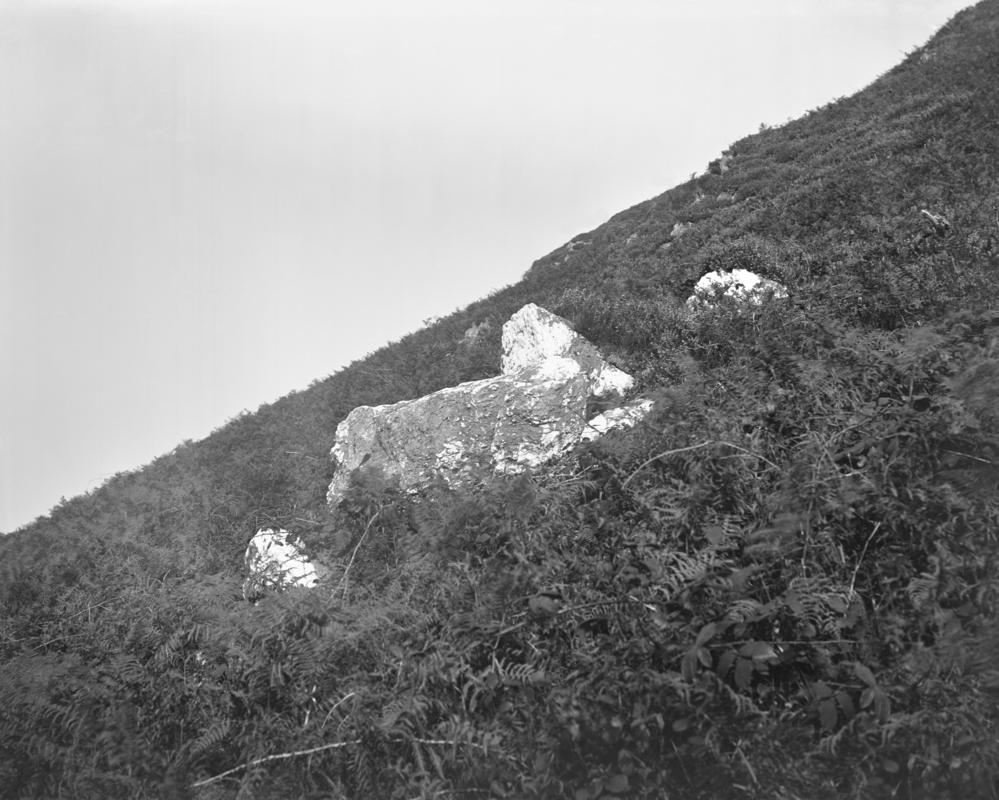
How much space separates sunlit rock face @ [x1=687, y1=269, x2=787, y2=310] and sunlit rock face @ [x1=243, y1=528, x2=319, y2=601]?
6.70 meters

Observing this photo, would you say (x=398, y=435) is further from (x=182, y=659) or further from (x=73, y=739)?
(x=73, y=739)

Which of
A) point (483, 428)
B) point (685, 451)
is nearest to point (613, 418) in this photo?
point (483, 428)

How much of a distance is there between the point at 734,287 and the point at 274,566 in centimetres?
769

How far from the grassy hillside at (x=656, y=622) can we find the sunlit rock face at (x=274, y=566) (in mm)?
361

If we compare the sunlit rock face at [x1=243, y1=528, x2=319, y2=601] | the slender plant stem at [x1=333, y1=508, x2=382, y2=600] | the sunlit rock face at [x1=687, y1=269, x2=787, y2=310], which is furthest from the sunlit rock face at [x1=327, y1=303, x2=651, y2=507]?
the sunlit rock face at [x1=687, y1=269, x2=787, y2=310]

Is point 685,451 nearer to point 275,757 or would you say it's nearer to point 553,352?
point 275,757

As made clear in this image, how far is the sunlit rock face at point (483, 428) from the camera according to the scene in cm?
700

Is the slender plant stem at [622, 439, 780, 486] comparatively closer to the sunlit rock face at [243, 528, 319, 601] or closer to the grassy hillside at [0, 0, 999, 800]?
the grassy hillside at [0, 0, 999, 800]

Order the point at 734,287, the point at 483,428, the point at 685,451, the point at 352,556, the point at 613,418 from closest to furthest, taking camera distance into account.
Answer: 1. the point at 685,451
2. the point at 352,556
3. the point at 613,418
4. the point at 483,428
5. the point at 734,287

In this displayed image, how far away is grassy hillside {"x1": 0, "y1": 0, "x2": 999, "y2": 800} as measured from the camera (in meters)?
2.75

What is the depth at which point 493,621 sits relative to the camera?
3.64 meters

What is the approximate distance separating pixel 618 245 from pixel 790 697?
1647cm

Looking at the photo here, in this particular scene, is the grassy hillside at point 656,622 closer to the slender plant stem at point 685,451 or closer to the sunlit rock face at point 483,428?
the slender plant stem at point 685,451

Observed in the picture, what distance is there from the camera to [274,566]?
6379mm
